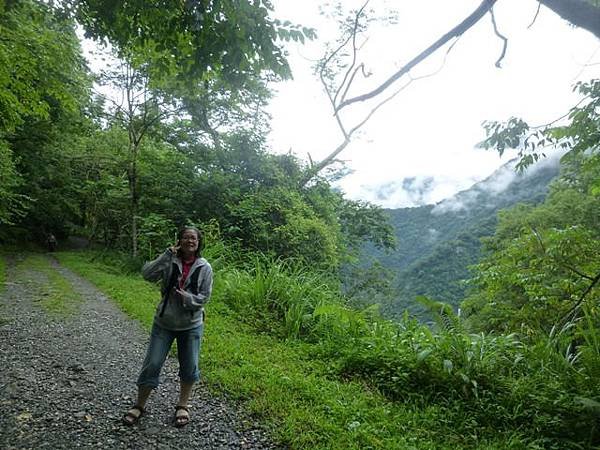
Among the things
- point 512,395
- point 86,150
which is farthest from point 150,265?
point 86,150

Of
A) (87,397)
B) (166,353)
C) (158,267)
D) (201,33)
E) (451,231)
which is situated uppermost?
(451,231)

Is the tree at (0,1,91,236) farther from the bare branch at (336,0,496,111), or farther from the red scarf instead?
the bare branch at (336,0,496,111)

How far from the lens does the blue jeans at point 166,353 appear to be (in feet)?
11.7

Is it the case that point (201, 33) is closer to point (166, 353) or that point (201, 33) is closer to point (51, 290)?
point (166, 353)

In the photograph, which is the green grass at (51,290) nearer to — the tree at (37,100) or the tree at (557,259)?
the tree at (37,100)

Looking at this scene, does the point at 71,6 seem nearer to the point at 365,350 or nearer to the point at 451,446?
the point at 365,350

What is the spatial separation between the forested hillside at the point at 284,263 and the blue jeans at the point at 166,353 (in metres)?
0.64

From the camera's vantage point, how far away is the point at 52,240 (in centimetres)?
2420

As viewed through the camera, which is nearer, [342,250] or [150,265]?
[150,265]

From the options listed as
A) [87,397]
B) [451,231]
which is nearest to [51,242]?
[87,397]

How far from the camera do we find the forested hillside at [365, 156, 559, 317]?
965 inches

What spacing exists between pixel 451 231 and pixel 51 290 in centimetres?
3488

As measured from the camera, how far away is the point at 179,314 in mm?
3588

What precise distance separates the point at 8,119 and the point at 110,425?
7098 mm
